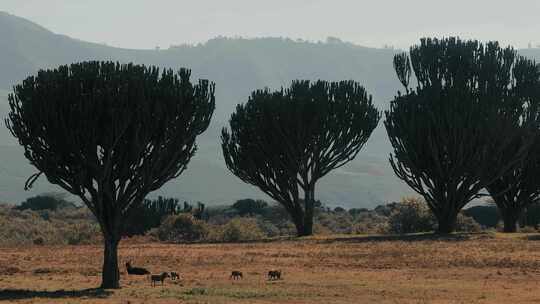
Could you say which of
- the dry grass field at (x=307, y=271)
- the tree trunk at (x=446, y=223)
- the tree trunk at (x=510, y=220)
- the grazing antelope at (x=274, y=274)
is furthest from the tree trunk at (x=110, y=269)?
the tree trunk at (x=510, y=220)

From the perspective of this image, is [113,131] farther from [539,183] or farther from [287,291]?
[539,183]

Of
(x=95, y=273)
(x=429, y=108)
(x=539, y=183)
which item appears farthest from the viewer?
(x=539, y=183)

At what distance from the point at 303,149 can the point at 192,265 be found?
1748 centimetres

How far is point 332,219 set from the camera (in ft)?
254

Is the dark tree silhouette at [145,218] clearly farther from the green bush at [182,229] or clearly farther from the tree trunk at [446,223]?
the tree trunk at [446,223]

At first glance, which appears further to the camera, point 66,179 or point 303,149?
point 303,149

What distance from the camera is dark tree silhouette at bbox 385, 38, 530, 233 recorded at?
45.1m

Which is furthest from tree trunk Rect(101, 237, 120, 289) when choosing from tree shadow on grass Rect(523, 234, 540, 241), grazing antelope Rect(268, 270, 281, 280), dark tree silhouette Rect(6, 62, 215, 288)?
tree shadow on grass Rect(523, 234, 540, 241)

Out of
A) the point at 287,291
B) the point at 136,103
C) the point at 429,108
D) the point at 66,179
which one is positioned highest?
the point at 429,108

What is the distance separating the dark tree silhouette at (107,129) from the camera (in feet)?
76.9

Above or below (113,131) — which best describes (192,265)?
below

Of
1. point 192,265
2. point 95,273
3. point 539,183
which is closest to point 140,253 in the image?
point 192,265

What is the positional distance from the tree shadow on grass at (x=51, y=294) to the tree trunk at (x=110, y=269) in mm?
490

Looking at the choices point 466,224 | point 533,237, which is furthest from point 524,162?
point 466,224
